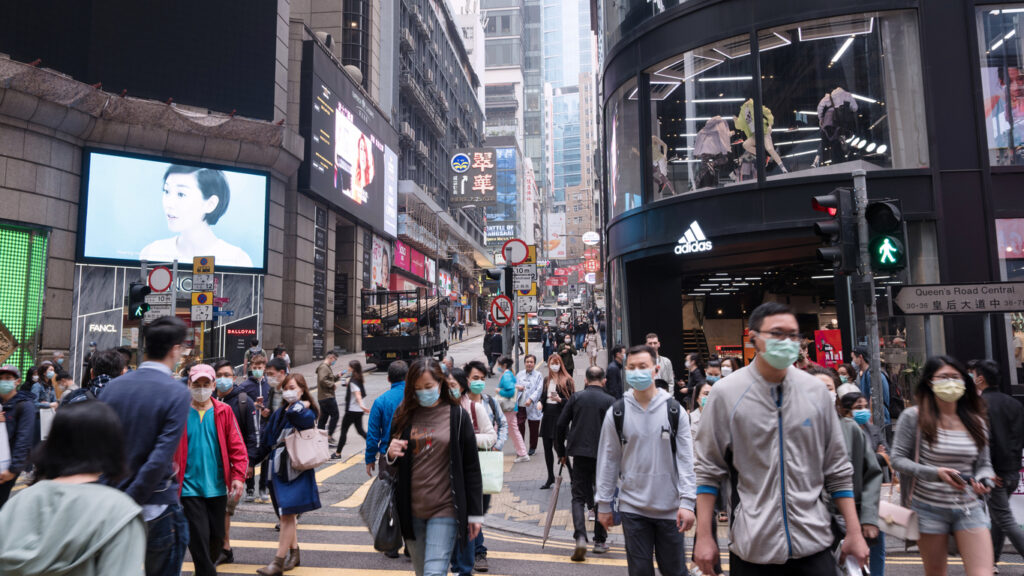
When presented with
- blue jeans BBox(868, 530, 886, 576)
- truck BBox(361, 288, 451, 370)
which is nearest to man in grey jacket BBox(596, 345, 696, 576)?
blue jeans BBox(868, 530, 886, 576)

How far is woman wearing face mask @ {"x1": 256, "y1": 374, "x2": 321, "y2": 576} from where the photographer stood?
6422mm

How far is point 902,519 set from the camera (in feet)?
16.0

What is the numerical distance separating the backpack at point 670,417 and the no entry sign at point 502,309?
322 inches

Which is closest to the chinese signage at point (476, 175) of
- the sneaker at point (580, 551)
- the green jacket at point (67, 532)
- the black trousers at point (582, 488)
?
the black trousers at point (582, 488)

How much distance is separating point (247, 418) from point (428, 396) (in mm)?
3907

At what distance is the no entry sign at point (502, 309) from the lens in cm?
1361

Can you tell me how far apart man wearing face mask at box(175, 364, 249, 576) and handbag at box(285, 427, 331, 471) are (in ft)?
2.23

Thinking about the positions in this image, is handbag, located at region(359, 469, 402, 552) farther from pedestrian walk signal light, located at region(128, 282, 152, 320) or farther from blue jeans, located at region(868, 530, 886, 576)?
pedestrian walk signal light, located at region(128, 282, 152, 320)

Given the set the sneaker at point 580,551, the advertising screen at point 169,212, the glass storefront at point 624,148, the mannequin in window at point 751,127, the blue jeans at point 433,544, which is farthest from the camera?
the advertising screen at point 169,212

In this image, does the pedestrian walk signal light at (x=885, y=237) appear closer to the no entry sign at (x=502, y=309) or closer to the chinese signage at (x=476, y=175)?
the no entry sign at (x=502, y=309)

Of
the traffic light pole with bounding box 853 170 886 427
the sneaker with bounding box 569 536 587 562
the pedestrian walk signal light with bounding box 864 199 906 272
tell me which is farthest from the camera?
the pedestrian walk signal light with bounding box 864 199 906 272

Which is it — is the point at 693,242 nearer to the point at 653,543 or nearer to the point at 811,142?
the point at 811,142

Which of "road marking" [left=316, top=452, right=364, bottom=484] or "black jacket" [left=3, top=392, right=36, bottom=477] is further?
"road marking" [left=316, top=452, right=364, bottom=484]

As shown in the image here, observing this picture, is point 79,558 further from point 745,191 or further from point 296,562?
point 745,191
